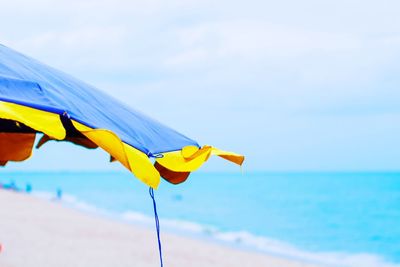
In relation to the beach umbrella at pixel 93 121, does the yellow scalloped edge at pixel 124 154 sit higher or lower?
lower

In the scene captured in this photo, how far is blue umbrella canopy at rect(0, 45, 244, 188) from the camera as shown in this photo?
228 cm

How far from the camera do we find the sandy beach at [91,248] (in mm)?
10008

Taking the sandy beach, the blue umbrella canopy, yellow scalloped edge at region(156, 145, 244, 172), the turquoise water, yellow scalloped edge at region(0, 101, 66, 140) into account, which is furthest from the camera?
the turquoise water

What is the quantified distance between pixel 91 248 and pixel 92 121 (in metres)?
10.0

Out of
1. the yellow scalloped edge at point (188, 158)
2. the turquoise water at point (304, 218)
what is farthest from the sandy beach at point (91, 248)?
the yellow scalloped edge at point (188, 158)

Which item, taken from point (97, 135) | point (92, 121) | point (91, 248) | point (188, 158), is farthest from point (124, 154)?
point (91, 248)

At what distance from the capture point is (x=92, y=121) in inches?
100

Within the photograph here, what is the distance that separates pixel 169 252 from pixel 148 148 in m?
10.8

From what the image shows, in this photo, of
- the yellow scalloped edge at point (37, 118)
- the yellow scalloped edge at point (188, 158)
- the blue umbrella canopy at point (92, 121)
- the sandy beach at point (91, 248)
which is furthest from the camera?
the sandy beach at point (91, 248)

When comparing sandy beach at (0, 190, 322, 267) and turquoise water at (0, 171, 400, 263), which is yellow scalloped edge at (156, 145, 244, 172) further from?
turquoise water at (0, 171, 400, 263)

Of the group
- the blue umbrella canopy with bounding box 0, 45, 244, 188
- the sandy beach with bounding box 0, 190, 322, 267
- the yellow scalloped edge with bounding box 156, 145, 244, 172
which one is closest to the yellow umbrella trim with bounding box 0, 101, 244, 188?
the blue umbrella canopy with bounding box 0, 45, 244, 188

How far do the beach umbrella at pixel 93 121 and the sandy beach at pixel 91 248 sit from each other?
574 centimetres

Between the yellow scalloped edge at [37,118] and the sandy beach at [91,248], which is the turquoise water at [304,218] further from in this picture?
the yellow scalloped edge at [37,118]

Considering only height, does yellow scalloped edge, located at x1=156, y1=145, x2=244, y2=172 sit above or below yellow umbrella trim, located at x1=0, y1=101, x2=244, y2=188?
above
